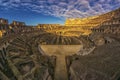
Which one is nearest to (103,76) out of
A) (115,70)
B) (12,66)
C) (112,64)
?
(115,70)

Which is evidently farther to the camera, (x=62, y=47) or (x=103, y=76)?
(x=62, y=47)

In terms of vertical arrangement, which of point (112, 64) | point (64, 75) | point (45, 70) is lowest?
point (64, 75)

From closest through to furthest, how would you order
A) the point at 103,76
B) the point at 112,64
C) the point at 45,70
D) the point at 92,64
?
the point at 103,76, the point at 112,64, the point at 92,64, the point at 45,70

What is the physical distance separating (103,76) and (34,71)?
7982 millimetres

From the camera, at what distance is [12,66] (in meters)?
19.7

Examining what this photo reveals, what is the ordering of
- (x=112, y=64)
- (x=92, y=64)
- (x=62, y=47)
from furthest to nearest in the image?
(x=62, y=47)
(x=92, y=64)
(x=112, y=64)

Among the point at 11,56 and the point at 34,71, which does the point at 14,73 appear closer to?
the point at 34,71

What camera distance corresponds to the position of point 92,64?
61.2 feet

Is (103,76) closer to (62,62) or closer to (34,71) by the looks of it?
(34,71)

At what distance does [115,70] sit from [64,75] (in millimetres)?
8880

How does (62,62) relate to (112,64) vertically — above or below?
below

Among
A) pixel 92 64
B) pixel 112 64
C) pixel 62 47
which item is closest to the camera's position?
pixel 112 64

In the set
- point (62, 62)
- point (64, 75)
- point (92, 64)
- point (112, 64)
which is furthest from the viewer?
point (62, 62)

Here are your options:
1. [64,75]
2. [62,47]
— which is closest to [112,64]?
[64,75]
